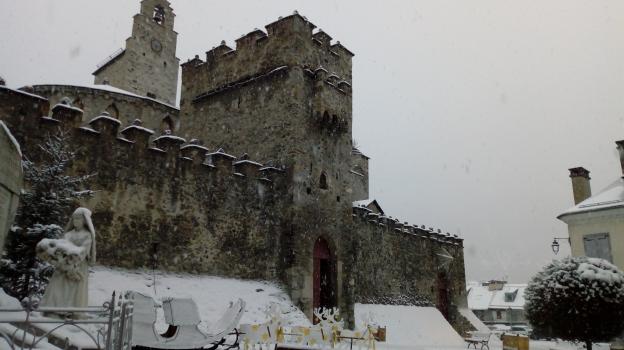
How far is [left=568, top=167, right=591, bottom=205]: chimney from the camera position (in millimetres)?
22594

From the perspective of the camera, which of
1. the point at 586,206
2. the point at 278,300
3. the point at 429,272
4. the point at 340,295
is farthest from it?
the point at 429,272

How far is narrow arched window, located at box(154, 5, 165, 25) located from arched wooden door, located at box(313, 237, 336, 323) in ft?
89.3

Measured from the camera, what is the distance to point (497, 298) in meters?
52.9

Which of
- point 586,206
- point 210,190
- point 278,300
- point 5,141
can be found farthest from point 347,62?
point 5,141

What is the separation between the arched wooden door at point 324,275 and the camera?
16.7m

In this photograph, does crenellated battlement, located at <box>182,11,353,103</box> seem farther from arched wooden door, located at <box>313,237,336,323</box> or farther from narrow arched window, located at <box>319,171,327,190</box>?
arched wooden door, located at <box>313,237,336,323</box>

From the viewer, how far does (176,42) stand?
124 feet

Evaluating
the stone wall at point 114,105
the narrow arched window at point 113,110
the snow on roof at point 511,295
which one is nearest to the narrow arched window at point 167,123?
the stone wall at point 114,105

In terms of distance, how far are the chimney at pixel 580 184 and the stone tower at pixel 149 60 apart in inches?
1045

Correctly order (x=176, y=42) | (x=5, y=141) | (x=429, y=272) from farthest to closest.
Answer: (x=176, y=42), (x=429, y=272), (x=5, y=141)

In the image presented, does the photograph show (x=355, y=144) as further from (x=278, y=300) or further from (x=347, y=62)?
(x=278, y=300)

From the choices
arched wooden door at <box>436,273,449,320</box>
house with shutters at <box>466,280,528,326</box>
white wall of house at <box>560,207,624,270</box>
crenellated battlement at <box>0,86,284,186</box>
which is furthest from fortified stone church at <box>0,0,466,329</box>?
house with shutters at <box>466,280,528,326</box>

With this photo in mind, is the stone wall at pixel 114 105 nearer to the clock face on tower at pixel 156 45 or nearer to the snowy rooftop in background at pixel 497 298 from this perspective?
the clock face on tower at pixel 156 45

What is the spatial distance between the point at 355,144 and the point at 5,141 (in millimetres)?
38204
